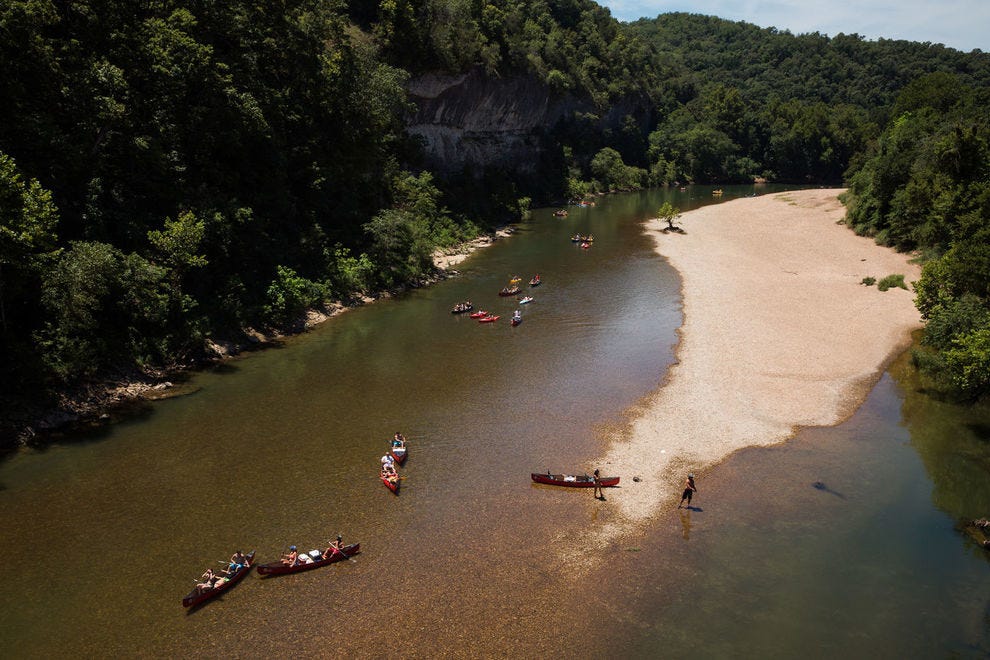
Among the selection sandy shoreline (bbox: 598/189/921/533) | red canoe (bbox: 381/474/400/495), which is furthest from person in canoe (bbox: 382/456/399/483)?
sandy shoreline (bbox: 598/189/921/533)

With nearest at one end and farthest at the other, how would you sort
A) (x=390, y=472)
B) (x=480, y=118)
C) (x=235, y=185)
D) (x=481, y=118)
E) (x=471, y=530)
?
(x=471, y=530)
(x=390, y=472)
(x=235, y=185)
(x=480, y=118)
(x=481, y=118)

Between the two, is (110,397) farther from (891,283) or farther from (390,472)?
(891,283)

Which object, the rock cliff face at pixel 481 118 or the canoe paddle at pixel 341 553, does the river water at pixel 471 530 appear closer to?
the canoe paddle at pixel 341 553

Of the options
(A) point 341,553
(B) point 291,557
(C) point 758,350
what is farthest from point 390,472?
(C) point 758,350

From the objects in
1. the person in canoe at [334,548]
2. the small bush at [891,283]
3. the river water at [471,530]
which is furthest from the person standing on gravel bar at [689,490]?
the small bush at [891,283]

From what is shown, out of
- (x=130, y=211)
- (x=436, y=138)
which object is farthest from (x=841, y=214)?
(x=130, y=211)

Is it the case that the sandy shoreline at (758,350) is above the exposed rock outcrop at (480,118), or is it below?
below
